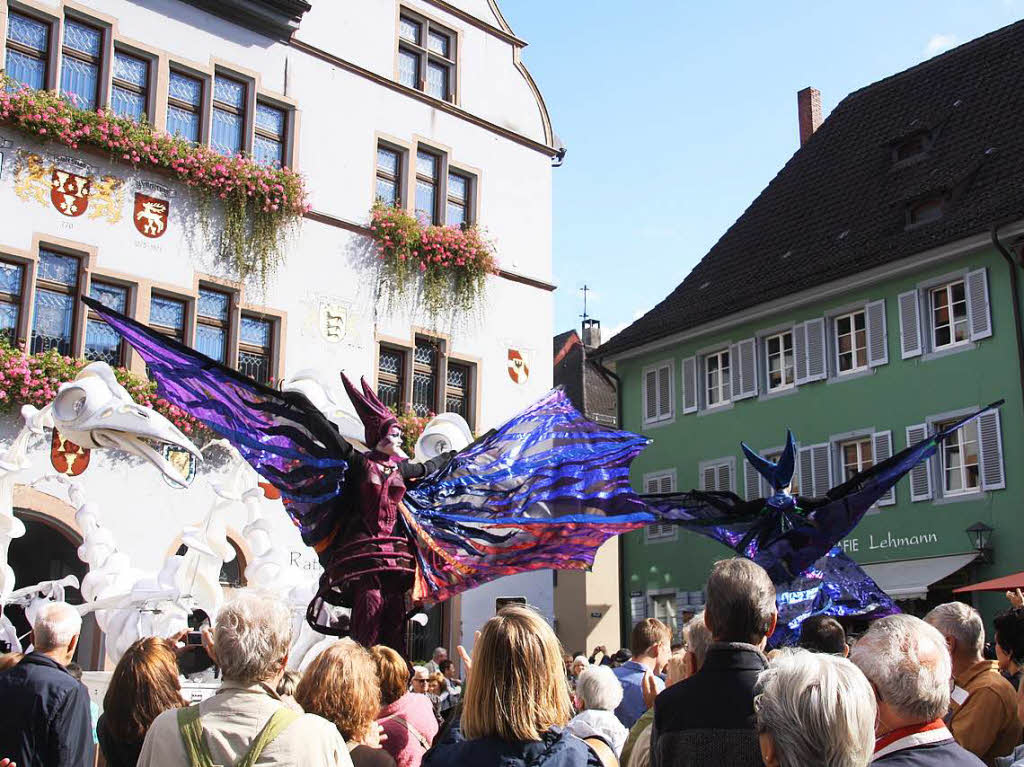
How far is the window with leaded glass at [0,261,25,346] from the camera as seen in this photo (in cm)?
1611

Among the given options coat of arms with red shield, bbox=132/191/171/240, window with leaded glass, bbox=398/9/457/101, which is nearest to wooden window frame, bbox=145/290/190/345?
coat of arms with red shield, bbox=132/191/171/240

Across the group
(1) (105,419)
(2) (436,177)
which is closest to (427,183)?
(2) (436,177)

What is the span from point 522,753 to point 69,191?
1491 cm

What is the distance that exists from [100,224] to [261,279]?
260cm

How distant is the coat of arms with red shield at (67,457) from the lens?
16.0 metres

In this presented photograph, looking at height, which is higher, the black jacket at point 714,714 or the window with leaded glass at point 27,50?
the window with leaded glass at point 27,50

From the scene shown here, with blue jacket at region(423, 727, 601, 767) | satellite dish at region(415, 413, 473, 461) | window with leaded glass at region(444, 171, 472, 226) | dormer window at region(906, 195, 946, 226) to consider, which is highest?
dormer window at region(906, 195, 946, 226)

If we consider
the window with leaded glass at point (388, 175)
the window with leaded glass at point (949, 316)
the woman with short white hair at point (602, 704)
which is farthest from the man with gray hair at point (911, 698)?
the window with leaded glass at point (949, 316)

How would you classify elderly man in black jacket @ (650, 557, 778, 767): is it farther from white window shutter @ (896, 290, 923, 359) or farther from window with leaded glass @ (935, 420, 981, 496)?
white window shutter @ (896, 290, 923, 359)

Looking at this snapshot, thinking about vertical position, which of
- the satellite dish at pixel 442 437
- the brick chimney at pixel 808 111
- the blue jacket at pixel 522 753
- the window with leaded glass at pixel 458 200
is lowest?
the blue jacket at pixel 522 753

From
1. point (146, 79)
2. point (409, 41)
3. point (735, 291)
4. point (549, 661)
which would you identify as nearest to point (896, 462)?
point (549, 661)

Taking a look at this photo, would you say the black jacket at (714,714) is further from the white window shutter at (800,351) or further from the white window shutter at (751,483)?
the white window shutter at (751,483)

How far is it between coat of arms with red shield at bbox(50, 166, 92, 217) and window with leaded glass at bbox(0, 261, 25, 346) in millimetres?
985

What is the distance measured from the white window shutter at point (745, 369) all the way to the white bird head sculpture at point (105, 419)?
1813 centimetres
